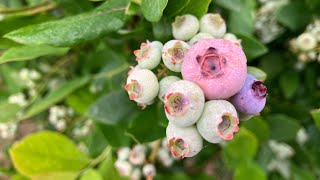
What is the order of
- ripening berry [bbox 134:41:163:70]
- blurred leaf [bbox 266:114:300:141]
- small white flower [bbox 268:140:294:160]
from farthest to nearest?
1. small white flower [bbox 268:140:294:160]
2. blurred leaf [bbox 266:114:300:141]
3. ripening berry [bbox 134:41:163:70]

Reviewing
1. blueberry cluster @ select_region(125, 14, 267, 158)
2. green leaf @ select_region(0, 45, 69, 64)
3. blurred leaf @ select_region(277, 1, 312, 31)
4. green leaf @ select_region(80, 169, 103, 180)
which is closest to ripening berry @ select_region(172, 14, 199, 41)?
blueberry cluster @ select_region(125, 14, 267, 158)

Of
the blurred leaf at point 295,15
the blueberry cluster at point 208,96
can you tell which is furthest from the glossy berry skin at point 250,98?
the blurred leaf at point 295,15

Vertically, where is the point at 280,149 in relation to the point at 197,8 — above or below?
below

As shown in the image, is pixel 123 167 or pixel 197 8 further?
pixel 123 167

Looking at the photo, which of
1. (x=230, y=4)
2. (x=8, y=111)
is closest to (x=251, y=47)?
(x=230, y=4)

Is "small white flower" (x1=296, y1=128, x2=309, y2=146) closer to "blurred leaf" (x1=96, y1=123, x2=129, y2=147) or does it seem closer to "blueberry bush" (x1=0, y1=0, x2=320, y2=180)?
"blueberry bush" (x1=0, y1=0, x2=320, y2=180)

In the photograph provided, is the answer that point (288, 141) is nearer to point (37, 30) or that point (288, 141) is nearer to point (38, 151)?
point (38, 151)

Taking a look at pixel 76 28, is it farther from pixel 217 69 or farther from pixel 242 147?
pixel 242 147
